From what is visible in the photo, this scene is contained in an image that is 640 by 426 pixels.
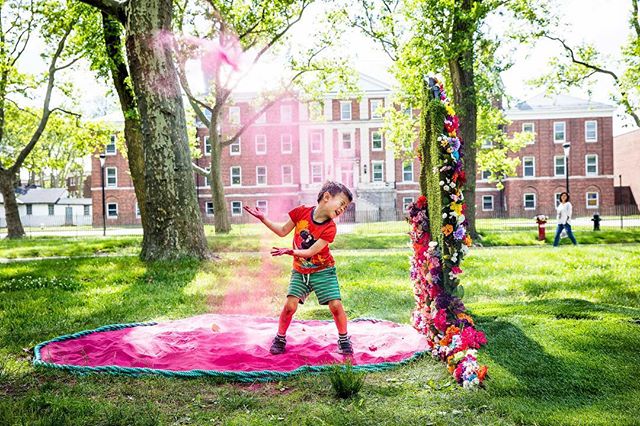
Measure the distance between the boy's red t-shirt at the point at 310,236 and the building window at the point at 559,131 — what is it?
54.6 meters

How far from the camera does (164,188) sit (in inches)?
503

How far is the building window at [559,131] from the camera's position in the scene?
54822 millimetres

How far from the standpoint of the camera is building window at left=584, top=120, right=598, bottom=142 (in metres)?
54.6

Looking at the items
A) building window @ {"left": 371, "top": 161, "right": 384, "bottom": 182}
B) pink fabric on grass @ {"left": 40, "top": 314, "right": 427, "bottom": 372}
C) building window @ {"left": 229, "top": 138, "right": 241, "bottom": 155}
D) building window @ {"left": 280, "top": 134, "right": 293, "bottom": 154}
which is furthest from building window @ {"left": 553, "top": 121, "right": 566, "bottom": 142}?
pink fabric on grass @ {"left": 40, "top": 314, "right": 427, "bottom": 372}

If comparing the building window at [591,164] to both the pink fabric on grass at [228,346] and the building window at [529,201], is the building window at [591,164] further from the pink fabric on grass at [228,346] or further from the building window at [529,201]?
the pink fabric on grass at [228,346]

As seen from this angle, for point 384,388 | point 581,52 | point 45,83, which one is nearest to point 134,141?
point 384,388

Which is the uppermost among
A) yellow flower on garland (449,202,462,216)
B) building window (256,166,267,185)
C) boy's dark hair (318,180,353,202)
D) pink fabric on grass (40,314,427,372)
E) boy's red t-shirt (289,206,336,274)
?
building window (256,166,267,185)

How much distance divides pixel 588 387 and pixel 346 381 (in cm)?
185

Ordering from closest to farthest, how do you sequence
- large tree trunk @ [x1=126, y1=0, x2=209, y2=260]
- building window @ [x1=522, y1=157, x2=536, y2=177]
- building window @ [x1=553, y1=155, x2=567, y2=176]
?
large tree trunk @ [x1=126, y1=0, x2=209, y2=260] → building window @ [x1=553, y1=155, x2=567, y2=176] → building window @ [x1=522, y1=157, x2=536, y2=177]

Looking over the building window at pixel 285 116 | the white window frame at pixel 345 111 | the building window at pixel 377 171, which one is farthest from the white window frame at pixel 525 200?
the building window at pixel 285 116

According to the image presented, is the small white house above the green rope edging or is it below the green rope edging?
Result: above

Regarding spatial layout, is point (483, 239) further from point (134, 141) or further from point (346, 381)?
point (346, 381)

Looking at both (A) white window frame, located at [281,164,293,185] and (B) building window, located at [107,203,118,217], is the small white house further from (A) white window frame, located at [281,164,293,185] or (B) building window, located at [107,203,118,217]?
(A) white window frame, located at [281,164,293,185]

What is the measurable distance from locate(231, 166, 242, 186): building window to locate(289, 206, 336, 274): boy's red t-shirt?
51.8 m
